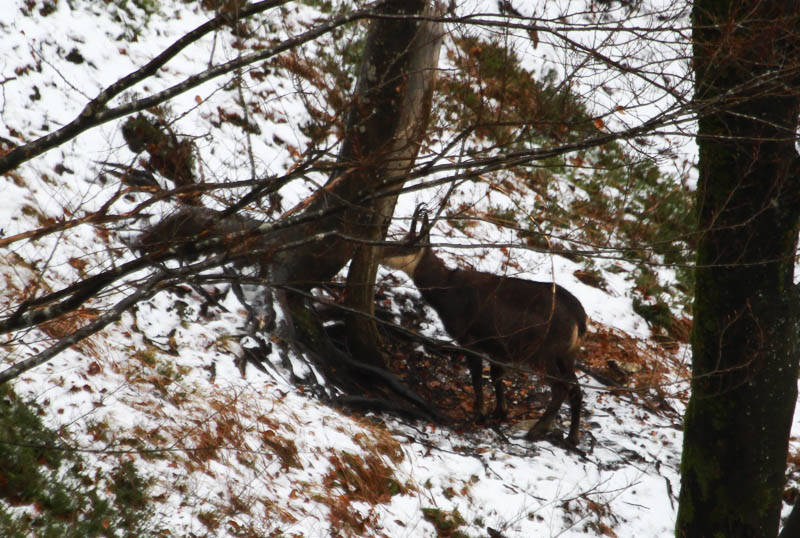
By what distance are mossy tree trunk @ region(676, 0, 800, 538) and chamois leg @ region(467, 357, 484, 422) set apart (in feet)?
7.26

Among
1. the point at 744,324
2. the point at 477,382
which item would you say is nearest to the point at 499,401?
the point at 477,382

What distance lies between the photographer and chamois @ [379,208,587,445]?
6617 mm

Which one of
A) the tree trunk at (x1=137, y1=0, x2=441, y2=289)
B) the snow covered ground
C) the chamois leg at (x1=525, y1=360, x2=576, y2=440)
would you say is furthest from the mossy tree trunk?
the tree trunk at (x1=137, y1=0, x2=441, y2=289)

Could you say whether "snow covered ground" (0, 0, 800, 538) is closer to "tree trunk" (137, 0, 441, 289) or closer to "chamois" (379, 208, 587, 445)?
"chamois" (379, 208, 587, 445)

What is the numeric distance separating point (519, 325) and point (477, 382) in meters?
0.68

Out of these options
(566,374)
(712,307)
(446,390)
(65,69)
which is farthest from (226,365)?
(65,69)

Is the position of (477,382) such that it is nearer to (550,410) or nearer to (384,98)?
(550,410)

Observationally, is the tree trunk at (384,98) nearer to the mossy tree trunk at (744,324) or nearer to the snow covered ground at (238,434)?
the snow covered ground at (238,434)

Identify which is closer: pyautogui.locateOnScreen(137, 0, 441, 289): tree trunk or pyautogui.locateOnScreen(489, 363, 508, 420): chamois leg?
pyautogui.locateOnScreen(137, 0, 441, 289): tree trunk

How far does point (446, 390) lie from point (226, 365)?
2.55 m

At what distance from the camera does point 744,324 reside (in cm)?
459

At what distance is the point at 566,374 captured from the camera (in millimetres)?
6766

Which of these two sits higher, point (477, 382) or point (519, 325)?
point (519, 325)

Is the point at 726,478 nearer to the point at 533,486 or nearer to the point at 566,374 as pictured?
the point at 533,486
